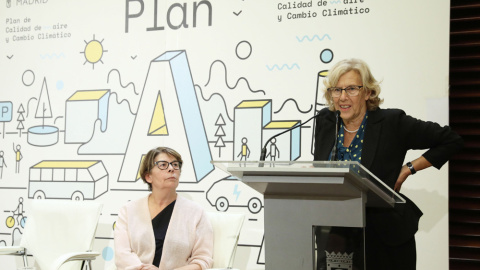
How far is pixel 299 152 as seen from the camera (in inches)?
169

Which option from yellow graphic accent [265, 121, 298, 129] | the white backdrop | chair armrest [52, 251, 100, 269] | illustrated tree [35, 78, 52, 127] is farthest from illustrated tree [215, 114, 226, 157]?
illustrated tree [35, 78, 52, 127]

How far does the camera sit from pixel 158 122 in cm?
476

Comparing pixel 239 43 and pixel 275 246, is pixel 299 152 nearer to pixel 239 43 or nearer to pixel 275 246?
pixel 239 43

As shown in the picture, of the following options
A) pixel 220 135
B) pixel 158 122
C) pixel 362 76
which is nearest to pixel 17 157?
pixel 158 122

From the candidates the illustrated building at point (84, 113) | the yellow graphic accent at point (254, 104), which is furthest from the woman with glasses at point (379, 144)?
the illustrated building at point (84, 113)

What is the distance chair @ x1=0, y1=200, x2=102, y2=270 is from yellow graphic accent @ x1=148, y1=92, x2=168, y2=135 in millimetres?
807

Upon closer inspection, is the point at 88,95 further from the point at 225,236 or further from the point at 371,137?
the point at 371,137

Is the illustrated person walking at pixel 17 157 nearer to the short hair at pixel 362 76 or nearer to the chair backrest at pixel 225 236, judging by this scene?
the chair backrest at pixel 225 236

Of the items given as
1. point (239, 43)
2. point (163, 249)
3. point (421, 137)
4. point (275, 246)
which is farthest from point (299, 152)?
point (275, 246)

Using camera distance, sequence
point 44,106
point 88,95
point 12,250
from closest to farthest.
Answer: point 12,250
point 88,95
point 44,106

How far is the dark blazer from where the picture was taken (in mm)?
2539

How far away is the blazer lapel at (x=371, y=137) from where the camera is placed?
2627 millimetres

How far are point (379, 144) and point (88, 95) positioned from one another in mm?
3084

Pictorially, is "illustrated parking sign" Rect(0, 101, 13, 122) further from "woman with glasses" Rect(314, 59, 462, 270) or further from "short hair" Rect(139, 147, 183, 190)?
"woman with glasses" Rect(314, 59, 462, 270)
